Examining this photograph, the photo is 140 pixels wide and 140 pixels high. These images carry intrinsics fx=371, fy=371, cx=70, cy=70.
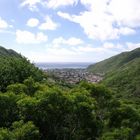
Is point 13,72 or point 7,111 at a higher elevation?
point 13,72

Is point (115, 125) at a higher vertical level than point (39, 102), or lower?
lower

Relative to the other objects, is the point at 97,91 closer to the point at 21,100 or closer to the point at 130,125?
the point at 130,125

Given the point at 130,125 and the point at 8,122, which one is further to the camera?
the point at 130,125

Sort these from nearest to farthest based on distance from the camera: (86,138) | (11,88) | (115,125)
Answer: (86,138), (11,88), (115,125)

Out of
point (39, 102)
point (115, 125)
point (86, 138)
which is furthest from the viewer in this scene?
point (115, 125)

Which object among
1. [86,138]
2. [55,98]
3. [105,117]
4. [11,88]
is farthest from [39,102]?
[105,117]

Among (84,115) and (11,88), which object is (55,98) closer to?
(84,115)

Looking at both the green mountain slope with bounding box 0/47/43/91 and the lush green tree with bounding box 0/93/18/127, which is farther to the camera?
the green mountain slope with bounding box 0/47/43/91

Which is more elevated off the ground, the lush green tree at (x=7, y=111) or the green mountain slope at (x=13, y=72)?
Answer: the green mountain slope at (x=13, y=72)

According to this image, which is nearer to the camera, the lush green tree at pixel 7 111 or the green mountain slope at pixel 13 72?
the lush green tree at pixel 7 111

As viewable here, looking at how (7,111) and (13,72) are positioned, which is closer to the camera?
(7,111)

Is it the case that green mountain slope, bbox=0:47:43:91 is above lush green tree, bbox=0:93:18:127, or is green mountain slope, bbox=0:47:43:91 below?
above
